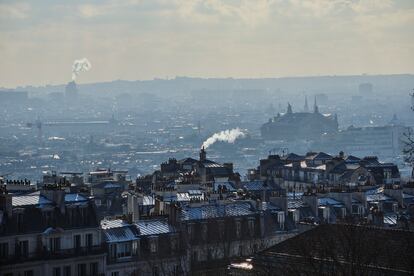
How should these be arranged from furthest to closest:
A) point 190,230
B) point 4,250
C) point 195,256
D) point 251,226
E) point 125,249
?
point 251,226 → point 190,230 → point 195,256 → point 125,249 → point 4,250

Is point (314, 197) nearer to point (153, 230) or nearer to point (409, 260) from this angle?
point (153, 230)

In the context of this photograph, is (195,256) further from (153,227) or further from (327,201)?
(327,201)

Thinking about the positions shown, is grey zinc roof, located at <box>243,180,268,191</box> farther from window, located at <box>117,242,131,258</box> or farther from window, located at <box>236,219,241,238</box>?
window, located at <box>117,242,131,258</box>

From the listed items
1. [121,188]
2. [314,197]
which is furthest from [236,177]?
[314,197]

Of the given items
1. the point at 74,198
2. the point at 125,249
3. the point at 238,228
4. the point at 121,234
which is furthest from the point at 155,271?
the point at 238,228

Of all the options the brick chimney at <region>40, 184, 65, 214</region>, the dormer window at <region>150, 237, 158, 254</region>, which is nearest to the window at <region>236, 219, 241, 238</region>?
the dormer window at <region>150, 237, 158, 254</region>
